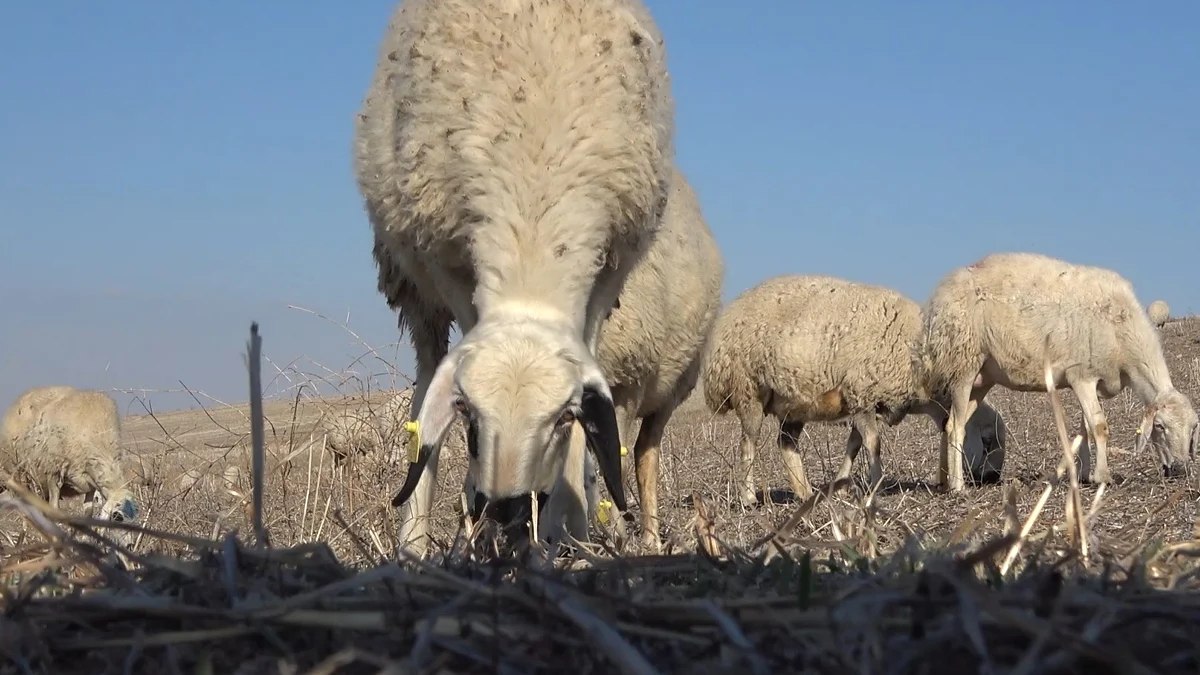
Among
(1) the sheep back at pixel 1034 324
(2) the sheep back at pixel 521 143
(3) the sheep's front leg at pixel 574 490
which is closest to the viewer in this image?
(2) the sheep back at pixel 521 143

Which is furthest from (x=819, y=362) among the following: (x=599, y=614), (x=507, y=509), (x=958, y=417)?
(x=599, y=614)

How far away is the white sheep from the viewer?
4156 millimetres

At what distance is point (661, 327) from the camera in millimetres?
7457

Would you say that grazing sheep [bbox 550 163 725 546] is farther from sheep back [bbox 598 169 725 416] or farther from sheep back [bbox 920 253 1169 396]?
sheep back [bbox 920 253 1169 396]

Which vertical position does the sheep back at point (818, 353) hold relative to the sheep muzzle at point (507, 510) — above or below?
above

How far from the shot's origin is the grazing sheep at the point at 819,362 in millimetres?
13953

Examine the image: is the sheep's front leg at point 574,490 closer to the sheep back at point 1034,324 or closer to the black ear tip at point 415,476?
the black ear tip at point 415,476

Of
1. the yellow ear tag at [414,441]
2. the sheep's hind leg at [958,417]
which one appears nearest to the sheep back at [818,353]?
the sheep's hind leg at [958,417]

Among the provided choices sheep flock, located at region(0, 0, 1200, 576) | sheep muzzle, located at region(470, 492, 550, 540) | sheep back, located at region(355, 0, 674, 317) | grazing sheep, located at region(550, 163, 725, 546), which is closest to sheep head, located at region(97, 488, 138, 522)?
sheep flock, located at region(0, 0, 1200, 576)

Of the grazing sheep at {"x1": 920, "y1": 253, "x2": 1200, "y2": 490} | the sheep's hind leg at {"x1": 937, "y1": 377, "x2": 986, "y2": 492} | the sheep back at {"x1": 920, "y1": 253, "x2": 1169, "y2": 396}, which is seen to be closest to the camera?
the sheep's hind leg at {"x1": 937, "y1": 377, "x2": 986, "y2": 492}

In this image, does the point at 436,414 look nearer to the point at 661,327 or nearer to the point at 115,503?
the point at 661,327

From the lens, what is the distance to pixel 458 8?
4.95 metres

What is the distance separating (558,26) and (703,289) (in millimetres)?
3200

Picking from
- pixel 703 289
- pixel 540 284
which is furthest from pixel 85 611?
pixel 703 289
